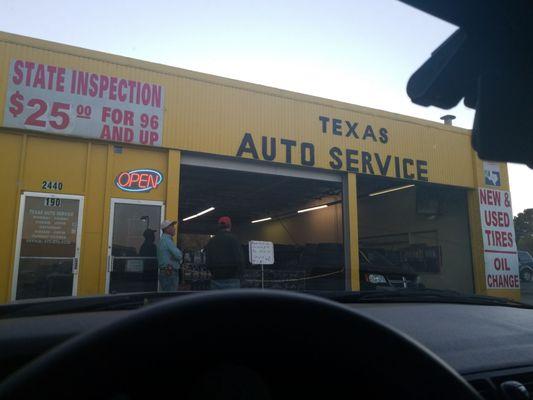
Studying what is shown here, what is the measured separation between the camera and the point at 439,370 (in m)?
1.10

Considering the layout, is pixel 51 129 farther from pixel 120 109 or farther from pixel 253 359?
pixel 253 359

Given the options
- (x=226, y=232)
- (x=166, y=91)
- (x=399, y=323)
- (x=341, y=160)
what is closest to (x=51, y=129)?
(x=166, y=91)

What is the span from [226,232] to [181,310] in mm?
6770

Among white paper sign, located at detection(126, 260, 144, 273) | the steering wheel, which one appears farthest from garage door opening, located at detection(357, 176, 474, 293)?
the steering wheel

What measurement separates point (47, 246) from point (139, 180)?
6.79ft

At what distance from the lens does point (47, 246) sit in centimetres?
825

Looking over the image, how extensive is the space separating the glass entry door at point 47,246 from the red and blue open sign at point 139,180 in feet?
3.03

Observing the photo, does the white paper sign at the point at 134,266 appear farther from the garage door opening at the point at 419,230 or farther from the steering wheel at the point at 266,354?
the steering wheel at the point at 266,354

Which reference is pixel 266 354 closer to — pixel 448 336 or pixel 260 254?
pixel 448 336

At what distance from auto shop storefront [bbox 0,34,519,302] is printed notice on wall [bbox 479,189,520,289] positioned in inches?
1.7

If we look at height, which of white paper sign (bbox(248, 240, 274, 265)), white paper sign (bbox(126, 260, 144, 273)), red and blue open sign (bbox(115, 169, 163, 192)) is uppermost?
red and blue open sign (bbox(115, 169, 163, 192))

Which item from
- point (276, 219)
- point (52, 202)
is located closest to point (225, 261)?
point (52, 202)

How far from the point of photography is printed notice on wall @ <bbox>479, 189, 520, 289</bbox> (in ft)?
42.9

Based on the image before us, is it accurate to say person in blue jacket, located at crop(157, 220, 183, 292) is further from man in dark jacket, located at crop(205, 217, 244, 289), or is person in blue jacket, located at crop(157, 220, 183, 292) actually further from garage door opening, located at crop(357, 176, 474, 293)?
garage door opening, located at crop(357, 176, 474, 293)
